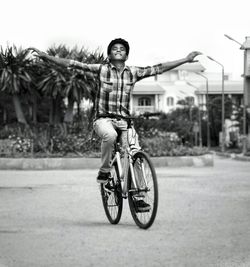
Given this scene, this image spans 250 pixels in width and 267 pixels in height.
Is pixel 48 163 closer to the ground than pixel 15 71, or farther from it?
closer to the ground

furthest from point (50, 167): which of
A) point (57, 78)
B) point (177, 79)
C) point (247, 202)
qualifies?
point (177, 79)

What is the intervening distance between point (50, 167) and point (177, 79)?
111220mm

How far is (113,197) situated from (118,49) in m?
1.60

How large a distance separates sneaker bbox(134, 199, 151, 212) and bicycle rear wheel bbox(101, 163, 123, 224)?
53 cm

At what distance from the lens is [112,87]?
857cm

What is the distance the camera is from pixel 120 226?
344 inches

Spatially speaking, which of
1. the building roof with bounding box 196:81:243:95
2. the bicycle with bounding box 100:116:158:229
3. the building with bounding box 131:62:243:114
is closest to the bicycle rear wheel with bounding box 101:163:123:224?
the bicycle with bounding box 100:116:158:229

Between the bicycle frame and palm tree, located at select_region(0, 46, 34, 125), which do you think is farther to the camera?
palm tree, located at select_region(0, 46, 34, 125)

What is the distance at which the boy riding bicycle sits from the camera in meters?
8.57

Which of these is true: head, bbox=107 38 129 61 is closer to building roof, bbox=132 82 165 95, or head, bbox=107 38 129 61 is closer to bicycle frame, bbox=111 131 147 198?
bicycle frame, bbox=111 131 147 198

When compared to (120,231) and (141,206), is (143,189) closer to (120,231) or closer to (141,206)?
(141,206)

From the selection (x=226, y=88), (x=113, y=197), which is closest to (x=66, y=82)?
(x=113, y=197)

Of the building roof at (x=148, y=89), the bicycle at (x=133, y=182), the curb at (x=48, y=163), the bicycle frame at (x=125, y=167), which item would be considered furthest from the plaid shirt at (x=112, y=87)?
the building roof at (x=148, y=89)

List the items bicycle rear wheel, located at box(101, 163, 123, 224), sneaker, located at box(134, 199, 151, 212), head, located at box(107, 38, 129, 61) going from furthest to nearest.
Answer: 1. bicycle rear wheel, located at box(101, 163, 123, 224)
2. head, located at box(107, 38, 129, 61)
3. sneaker, located at box(134, 199, 151, 212)
